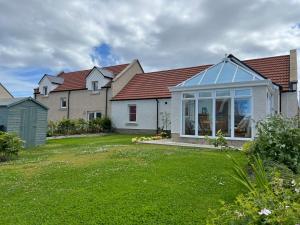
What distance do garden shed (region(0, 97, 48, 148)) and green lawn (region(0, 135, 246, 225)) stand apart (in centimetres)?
647

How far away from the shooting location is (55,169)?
9.24 meters

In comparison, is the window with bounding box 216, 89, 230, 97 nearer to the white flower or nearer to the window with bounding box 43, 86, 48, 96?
the white flower

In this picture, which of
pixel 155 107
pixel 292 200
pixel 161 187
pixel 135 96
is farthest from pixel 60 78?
pixel 292 200

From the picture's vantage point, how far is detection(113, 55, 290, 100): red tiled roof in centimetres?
2134

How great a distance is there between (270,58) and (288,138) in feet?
57.8

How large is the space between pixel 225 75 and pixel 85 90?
1956 cm

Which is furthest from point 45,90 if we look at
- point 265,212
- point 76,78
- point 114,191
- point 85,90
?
point 265,212

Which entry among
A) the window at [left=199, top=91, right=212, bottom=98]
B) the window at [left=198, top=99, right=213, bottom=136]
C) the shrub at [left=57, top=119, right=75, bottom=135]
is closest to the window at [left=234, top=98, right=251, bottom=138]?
the window at [left=198, top=99, right=213, bottom=136]

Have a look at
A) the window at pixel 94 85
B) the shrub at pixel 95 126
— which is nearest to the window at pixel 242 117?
the shrub at pixel 95 126

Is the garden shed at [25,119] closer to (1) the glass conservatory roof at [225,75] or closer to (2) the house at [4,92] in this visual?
(1) the glass conservatory roof at [225,75]

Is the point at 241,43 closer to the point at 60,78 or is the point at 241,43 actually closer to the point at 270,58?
the point at 270,58

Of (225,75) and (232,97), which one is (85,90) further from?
(232,97)

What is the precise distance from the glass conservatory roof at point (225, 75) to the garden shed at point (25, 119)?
9.72m

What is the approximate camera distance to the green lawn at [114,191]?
16.7ft
